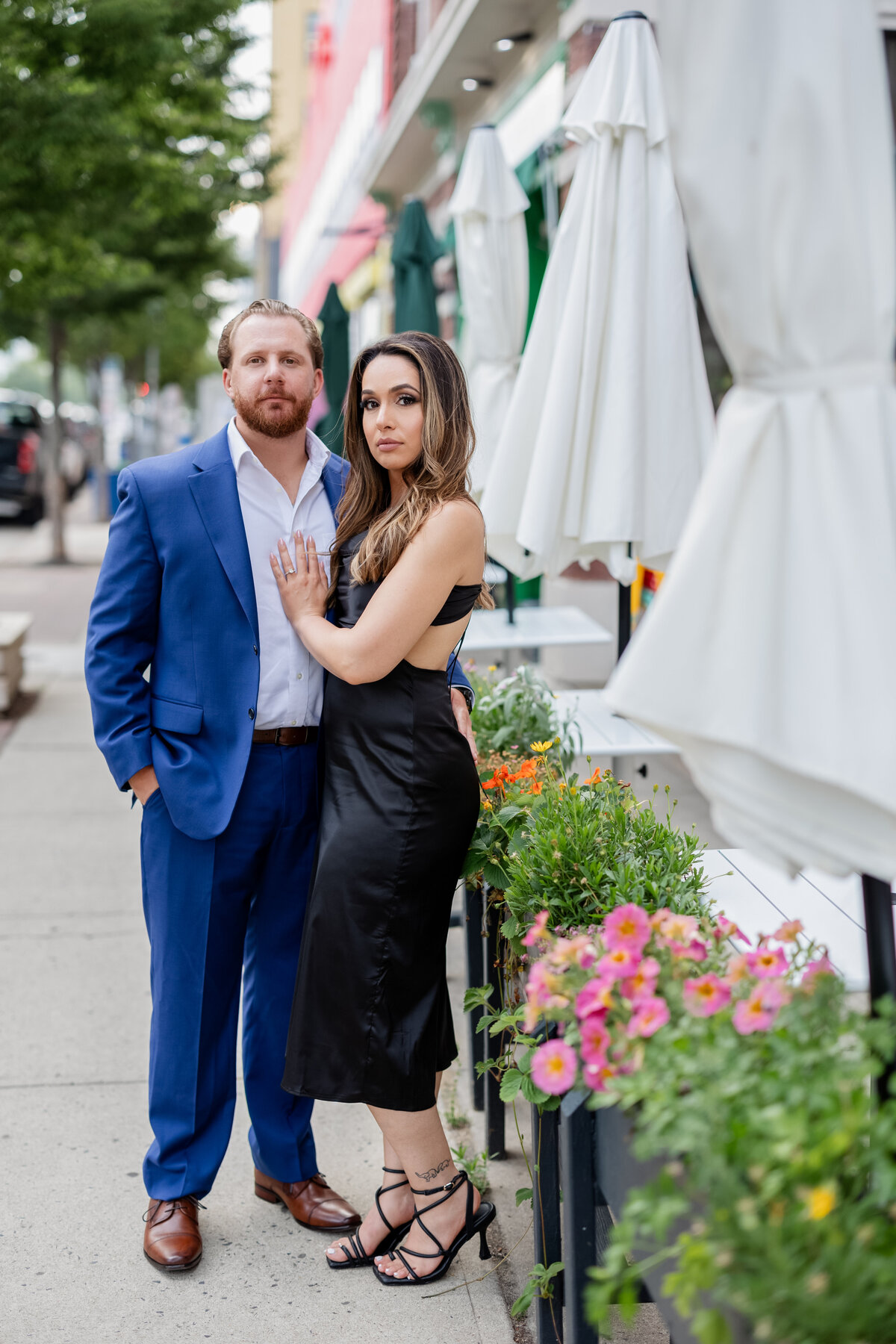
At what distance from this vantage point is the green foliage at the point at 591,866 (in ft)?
8.45

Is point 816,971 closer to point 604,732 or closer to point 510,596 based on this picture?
point 604,732

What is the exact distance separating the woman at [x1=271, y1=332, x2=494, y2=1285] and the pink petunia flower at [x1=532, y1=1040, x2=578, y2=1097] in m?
0.89

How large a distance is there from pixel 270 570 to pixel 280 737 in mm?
409

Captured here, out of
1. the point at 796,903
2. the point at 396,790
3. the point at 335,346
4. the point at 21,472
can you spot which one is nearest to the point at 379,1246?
the point at 396,790

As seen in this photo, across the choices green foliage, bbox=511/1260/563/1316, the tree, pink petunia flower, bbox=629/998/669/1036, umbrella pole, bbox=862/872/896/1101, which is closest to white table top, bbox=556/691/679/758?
green foliage, bbox=511/1260/563/1316

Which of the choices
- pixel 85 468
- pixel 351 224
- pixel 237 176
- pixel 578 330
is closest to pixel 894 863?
pixel 578 330

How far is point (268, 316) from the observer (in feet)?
9.98

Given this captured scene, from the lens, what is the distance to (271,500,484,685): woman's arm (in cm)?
267

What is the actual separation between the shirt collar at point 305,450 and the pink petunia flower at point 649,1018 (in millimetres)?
1755

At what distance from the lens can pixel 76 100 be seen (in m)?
8.66

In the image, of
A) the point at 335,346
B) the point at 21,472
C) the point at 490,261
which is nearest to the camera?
the point at 490,261

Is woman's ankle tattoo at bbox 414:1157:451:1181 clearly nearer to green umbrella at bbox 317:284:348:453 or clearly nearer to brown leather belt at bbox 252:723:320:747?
brown leather belt at bbox 252:723:320:747

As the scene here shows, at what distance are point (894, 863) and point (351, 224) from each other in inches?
888

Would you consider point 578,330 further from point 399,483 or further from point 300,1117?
point 300,1117
